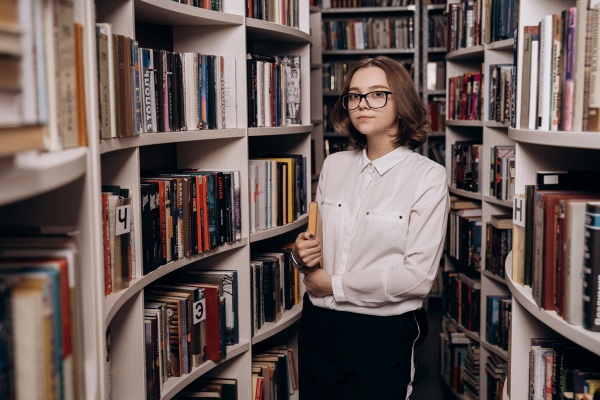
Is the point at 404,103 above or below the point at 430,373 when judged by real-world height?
above

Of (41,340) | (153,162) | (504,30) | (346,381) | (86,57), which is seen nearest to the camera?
(41,340)

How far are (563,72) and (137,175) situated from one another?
105 centimetres

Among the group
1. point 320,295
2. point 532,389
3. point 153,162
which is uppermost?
point 153,162

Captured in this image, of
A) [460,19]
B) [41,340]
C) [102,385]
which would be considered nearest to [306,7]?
[460,19]

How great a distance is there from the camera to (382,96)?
84.0 inches

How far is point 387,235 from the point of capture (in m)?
2.06

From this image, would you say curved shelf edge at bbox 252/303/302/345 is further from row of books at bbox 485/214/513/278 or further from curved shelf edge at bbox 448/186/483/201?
curved shelf edge at bbox 448/186/483/201

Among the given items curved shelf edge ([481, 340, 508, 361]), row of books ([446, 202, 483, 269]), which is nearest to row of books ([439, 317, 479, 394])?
curved shelf edge ([481, 340, 508, 361])

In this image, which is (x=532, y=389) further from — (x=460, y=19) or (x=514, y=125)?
(x=460, y=19)

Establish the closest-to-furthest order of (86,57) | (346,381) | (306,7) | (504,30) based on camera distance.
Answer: (86,57), (346,381), (306,7), (504,30)

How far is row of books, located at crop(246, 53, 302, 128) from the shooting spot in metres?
2.54

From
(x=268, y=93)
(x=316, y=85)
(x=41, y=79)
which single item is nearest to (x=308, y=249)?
(x=268, y=93)

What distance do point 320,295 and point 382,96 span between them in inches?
25.4

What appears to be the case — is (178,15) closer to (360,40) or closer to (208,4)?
(208,4)
